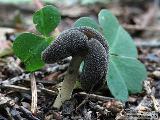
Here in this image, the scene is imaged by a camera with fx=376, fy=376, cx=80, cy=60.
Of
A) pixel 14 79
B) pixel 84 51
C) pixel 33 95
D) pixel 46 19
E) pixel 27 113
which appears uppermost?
pixel 46 19

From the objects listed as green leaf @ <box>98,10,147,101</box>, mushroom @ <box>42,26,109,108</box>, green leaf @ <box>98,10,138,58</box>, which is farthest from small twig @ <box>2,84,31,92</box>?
green leaf @ <box>98,10,138,58</box>

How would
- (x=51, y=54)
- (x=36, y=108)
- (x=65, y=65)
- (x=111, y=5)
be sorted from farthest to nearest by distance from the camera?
(x=111, y=5) < (x=65, y=65) < (x=36, y=108) < (x=51, y=54)

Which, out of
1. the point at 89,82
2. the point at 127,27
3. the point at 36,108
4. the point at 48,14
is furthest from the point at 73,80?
the point at 127,27

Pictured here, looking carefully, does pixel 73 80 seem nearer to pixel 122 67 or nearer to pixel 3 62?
pixel 122 67

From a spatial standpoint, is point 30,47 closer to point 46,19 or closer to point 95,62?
point 46,19

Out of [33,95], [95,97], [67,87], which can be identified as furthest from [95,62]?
[33,95]

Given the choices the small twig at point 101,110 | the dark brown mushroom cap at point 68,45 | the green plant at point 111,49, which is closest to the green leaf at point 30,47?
the green plant at point 111,49

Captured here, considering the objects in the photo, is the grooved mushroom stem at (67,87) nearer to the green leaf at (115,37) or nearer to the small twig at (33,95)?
the small twig at (33,95)
